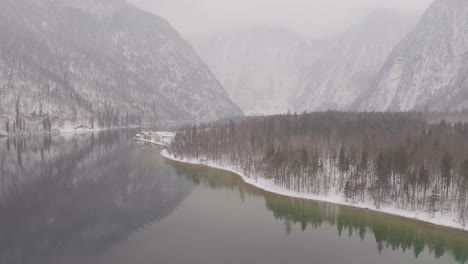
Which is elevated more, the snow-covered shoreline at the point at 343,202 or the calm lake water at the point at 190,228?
the snow-covered shoreline at the point at 343,202

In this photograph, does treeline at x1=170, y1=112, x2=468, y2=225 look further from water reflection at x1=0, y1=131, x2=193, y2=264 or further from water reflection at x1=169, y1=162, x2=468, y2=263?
water reflection at x1=0, y1=131, x2=193, y2=264

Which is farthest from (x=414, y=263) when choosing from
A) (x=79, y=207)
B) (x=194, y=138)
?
(x=194, y=138)

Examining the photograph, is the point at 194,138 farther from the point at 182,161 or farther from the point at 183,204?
the point at 183,204

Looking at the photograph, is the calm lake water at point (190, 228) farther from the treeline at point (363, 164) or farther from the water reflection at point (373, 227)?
the treeline at point (363, 164)

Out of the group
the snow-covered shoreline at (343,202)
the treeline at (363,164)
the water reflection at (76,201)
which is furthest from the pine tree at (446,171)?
the water reflection at (76,201)

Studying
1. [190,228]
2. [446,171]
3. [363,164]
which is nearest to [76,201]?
[190,228]

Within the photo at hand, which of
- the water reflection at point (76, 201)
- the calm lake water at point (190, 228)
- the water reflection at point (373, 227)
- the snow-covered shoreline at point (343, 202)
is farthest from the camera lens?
the snow-covered shoreline at point (343, 202)
